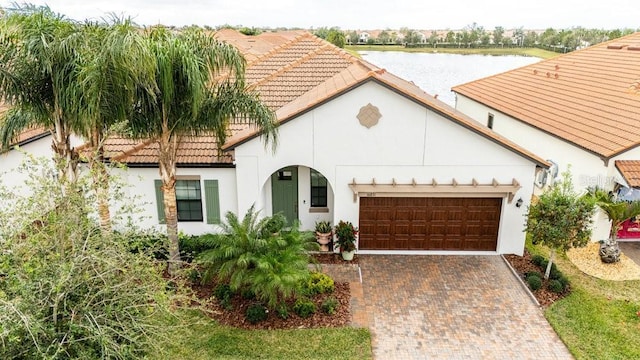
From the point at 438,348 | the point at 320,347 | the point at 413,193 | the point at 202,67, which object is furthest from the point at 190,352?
the point at 413,193

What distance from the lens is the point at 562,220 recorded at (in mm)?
13500

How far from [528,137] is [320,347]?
15.4 metres

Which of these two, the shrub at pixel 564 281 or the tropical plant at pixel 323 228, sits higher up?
the tropical plant at pixel 323 228

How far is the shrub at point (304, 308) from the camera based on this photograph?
41.5ft

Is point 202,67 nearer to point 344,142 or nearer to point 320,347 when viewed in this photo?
point 344,142

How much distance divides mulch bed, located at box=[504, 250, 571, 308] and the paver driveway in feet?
1.02

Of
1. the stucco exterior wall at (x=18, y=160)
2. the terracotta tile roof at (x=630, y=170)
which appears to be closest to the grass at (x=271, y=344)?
the stucco exterior wall at (x=18, y=160)

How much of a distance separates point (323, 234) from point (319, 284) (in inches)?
108

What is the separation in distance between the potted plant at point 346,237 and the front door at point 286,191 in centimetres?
251

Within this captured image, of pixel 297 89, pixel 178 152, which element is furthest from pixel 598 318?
pixel 297 89

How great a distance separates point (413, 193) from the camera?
614 inches

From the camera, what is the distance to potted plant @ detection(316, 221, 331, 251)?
16281mm

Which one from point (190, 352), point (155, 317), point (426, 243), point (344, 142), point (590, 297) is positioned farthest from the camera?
point (426, 243)

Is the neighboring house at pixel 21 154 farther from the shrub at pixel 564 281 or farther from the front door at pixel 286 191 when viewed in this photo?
the shrub at pixel 564 281
